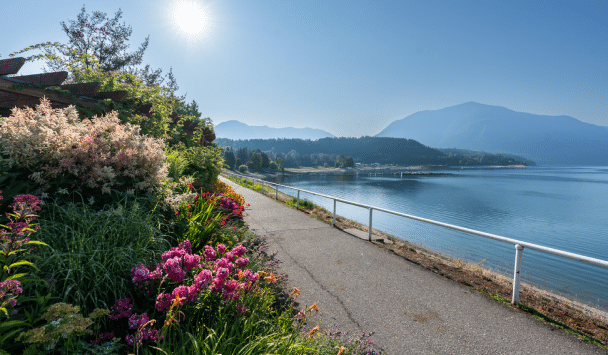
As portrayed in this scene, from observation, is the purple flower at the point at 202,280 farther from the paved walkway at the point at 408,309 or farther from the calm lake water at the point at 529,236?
the calm lake water at the point at 529,236

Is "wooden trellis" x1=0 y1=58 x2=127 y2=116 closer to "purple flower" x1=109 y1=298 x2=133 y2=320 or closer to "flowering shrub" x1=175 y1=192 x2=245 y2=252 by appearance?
"flowering shrub" x1=175 y1=192 x2=245 y2=252

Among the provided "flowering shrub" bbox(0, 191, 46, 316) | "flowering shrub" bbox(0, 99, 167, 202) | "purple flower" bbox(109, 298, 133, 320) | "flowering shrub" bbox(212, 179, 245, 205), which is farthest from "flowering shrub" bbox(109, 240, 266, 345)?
"flowering shrub" bbox(212, 179, 245, 205)

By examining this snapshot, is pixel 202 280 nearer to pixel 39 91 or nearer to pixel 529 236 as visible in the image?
pixel 39 91

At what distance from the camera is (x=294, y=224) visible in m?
7.49

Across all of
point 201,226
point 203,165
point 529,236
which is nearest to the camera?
point 201,226

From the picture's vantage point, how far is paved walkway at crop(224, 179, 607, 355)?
8.51ft

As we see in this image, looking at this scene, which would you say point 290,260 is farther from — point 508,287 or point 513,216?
point 513,216

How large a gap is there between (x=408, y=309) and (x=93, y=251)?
3.26 metres

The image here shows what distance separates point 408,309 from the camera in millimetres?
3188

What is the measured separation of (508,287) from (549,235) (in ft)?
81.2

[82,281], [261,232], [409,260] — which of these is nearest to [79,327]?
[82,281]

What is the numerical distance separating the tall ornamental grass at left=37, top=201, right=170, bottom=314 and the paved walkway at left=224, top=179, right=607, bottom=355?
194cm

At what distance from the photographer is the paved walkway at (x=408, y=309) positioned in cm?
259

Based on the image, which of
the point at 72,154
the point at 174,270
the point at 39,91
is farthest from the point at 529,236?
the point at 39,91
